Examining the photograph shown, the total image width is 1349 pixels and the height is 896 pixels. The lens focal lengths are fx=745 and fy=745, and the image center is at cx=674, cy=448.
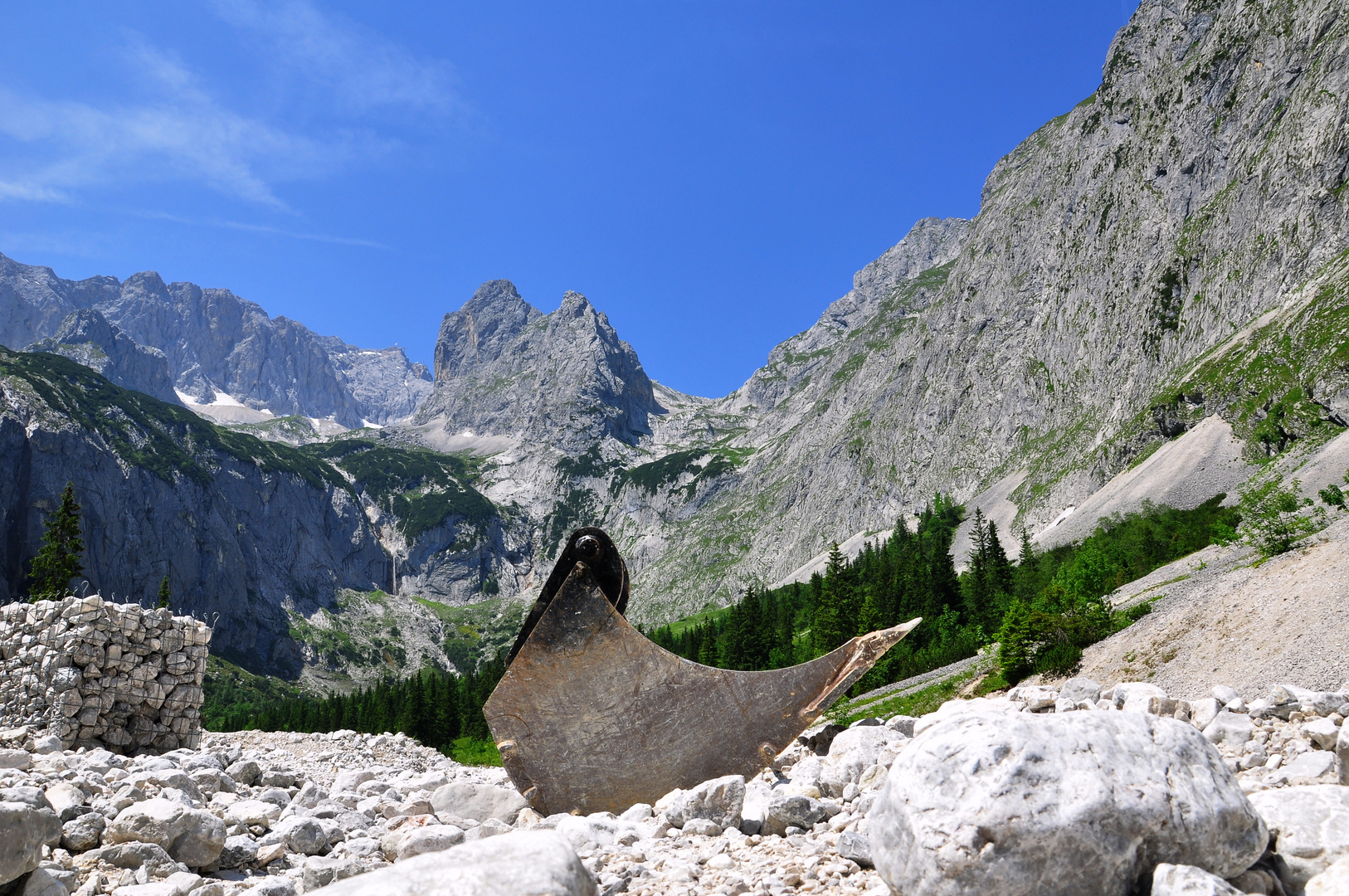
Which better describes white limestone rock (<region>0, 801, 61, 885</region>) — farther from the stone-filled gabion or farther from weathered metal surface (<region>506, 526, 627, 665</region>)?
the stone-filled gabion

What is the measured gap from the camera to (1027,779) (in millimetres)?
4336

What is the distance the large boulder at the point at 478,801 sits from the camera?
1028 cm

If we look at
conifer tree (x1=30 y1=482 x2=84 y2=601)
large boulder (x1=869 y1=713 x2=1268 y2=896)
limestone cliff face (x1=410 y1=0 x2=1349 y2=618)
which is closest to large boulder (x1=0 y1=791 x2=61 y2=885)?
large boulder (x1=869 y1=713 x2=1268 y2=896)

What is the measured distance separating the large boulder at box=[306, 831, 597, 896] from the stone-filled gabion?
1705 cm

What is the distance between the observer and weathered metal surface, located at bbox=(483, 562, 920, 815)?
9969mm

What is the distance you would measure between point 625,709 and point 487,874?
248 inches

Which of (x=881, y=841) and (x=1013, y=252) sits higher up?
(x=1013, y=252)

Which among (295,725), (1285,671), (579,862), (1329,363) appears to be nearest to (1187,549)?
(1329,363)

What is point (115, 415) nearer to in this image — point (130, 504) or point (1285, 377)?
point (130, 504)

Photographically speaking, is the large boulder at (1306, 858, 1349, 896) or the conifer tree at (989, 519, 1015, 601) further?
the conifer tree at (989, 519, 1015, 601)

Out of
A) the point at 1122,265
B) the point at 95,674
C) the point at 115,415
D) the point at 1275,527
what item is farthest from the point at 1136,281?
the point at 115,415

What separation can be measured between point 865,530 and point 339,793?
16334 centimetres

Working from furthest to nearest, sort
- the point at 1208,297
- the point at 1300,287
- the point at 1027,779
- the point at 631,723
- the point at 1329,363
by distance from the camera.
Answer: the point at 1208,297 → the point at 1300,287 → the point at 1329,363 → the point at 631,723 → the point at 1027,779

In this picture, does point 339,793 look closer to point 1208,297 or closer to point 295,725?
point 295,725
